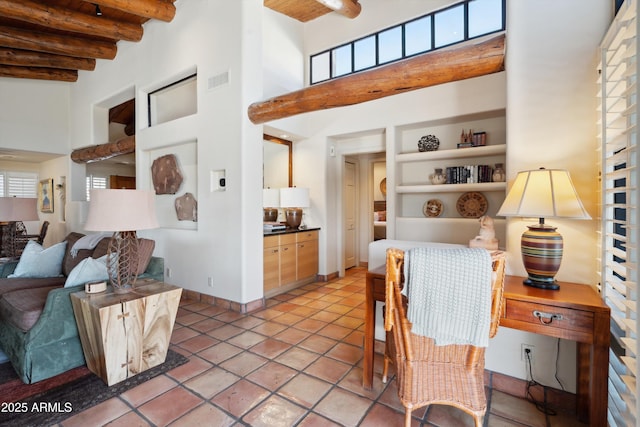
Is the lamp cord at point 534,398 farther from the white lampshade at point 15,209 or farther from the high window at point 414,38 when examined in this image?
the white lampshade at point 15,209

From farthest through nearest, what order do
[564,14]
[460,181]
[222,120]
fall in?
[460,181] < [222,120] < [564,14]

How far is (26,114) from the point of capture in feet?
19.7

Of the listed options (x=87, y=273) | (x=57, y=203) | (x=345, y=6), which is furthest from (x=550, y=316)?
(x=57, y=203)

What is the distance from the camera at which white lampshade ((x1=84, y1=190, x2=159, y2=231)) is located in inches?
82.9

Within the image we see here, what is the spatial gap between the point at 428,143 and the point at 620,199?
2.78 metres

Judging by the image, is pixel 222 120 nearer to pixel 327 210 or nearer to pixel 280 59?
pixel 280 59

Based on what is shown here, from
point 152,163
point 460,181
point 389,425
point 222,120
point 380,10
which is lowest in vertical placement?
point 389,425

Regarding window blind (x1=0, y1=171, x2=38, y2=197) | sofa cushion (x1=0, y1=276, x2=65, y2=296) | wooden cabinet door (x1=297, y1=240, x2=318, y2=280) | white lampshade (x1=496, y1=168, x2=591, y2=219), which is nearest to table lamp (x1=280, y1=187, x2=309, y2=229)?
wooden cabinet door (x1=297, y1=240, x2=318, y2=280)

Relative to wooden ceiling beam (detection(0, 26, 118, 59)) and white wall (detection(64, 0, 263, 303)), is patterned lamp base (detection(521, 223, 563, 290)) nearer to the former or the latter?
white wall (detection(64, 0, 263, 303))

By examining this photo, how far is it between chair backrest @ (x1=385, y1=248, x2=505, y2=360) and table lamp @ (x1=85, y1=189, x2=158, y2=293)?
183 cm

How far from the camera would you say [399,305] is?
1.51m

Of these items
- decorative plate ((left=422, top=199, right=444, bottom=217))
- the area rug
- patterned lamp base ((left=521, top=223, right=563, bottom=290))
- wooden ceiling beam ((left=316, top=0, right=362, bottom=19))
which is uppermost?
wooden ceiling beam ((left=316, top=0, right=362, bottom=19))

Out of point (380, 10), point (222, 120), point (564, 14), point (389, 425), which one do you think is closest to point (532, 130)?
point (564, 14)

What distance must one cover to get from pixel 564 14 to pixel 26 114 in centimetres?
859
